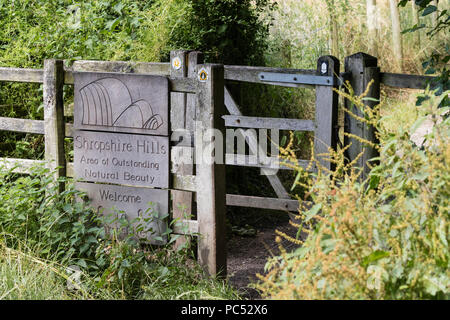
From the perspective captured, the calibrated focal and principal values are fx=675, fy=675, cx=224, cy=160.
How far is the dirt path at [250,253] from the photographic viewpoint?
6188mm

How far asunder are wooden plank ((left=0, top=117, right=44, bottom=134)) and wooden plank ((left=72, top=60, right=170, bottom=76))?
2.44 ft

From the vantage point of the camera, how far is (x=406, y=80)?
18.6 ft

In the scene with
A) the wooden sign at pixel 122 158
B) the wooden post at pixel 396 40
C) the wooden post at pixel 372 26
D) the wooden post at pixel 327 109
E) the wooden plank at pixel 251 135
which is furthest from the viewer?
the wooden post at pixel 372 26

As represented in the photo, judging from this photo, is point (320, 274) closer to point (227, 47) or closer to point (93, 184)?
point (93, 184)

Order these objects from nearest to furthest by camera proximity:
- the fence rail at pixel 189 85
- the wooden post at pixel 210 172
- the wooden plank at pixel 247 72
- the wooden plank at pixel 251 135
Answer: the wooden post at pixel 210 172 < the fence rail at pixel 189 85 < the wooden plank at pixel 247 72 < the wooden plank at pixel 251 135

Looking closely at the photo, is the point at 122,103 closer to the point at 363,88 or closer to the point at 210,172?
the point at 210,172

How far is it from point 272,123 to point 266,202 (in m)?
0.75

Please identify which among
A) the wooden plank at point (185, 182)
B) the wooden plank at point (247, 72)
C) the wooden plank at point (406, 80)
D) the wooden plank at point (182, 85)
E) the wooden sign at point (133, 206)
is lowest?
the wooden sign at point (133, 206)

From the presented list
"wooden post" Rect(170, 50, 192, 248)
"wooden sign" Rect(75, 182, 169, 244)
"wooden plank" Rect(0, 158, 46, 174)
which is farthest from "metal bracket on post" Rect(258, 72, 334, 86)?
"wooden plank" Rect(0, 158, 46, 174)

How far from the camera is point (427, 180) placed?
3.34m

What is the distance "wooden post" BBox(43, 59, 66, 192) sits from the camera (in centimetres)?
572

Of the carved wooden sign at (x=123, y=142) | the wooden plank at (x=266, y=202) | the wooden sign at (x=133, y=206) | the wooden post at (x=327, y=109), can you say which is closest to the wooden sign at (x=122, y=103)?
the carved wooden sign at (x=123, y=142)

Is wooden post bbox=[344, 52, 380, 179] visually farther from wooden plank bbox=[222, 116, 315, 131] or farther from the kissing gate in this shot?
wooden plank bbox=[222, 116, 315, 131]

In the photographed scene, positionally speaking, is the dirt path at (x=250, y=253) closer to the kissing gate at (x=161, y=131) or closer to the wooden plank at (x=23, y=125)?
the kissing gate at (x=161, y=131)
